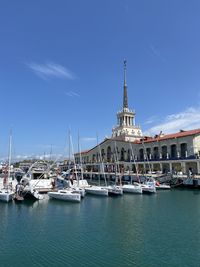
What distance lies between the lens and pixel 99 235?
26.1m

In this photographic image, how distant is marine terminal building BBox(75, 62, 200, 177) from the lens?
3223 inches

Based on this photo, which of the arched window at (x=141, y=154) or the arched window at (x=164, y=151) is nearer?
the arched window at (x=164, y=151)

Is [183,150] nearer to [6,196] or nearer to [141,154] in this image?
[141,154]

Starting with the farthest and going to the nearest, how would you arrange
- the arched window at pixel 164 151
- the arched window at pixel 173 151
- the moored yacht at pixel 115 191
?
the arched window at pixel 164 151, the arched window at pixel 173 151, the moored yacht at pixel 115 191

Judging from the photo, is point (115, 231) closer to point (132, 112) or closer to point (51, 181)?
point (51, 181)

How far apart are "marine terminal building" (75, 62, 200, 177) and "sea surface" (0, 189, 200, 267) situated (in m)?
29.9

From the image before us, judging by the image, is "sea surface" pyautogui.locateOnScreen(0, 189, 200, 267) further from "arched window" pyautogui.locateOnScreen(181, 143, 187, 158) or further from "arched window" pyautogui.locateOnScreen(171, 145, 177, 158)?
"arched window" pyautogui.locateOnScreen(171, 145, 177, 158)

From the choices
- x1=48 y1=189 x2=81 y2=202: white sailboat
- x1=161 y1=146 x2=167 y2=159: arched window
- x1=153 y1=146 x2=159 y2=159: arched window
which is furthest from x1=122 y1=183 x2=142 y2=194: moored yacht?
x1=153 y1=146 x2=159 y2=159: arched window

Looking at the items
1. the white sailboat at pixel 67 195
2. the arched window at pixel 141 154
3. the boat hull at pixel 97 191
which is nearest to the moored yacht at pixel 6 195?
the white sailboat at pixel 67 195

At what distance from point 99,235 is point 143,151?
78.1 meters

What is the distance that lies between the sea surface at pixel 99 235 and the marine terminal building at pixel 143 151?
2992 cm

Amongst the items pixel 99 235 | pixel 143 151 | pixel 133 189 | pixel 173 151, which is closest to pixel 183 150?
pixel 173 151

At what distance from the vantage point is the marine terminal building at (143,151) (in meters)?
81.9

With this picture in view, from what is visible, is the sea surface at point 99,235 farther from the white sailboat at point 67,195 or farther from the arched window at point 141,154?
the arched window at point 141,154
